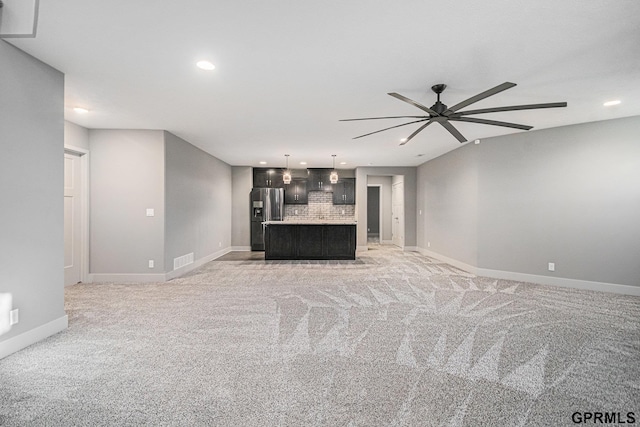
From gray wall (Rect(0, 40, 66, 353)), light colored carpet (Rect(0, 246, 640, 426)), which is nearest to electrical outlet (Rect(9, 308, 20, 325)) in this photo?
gray wall (Rect(0, 40, 66, 353))

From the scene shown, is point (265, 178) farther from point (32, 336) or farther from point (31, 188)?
point (32, 336)

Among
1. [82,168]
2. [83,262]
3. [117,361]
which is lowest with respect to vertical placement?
[117,361]

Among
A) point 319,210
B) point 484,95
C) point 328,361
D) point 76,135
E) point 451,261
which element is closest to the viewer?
point 328,361

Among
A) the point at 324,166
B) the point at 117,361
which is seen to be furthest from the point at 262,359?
the point at 324,166

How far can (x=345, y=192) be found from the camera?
9828mm

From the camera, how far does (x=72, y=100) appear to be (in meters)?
3.83

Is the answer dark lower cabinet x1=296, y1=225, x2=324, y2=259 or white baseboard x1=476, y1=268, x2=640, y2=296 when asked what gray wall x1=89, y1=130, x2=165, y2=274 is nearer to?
dark lower cabinet x1=296, y1=225, x2=324, y2=259

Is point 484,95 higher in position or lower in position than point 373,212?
higher

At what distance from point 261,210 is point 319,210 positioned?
78.5 inches

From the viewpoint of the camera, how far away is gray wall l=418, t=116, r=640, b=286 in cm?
450

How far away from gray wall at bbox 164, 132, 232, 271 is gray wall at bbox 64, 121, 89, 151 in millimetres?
1301

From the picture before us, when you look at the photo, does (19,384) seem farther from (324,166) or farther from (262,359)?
(324,166)

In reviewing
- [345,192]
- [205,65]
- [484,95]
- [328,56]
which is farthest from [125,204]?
[345,192]

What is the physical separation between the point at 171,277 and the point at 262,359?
3.70 m
